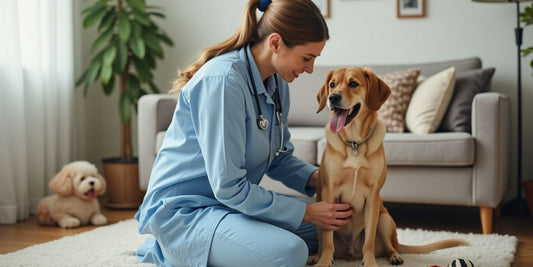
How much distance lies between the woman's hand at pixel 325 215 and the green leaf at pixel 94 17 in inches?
96.0

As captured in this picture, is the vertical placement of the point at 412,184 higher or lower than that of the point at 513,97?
lower

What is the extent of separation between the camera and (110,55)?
3.79m

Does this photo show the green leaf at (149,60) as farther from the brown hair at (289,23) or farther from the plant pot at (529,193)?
the plant pot at (529,193)

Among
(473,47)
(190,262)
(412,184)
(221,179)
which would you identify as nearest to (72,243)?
(190,262)

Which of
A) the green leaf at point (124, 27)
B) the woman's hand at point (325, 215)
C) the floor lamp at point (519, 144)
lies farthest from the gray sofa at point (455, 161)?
the green leaf at point (124, 27)

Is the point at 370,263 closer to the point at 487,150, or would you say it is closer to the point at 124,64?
the point at 487,150

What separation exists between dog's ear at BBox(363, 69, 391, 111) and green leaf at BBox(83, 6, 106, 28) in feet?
7.60

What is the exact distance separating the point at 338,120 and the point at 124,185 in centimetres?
205

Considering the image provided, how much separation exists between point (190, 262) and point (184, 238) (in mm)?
83

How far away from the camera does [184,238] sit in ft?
6.18

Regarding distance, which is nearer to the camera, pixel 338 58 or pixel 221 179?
pixel 221 179

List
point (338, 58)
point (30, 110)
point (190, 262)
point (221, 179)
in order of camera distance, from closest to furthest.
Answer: point (221, 179) < point (190, 262) < point (30, 110) < point (338, 58)

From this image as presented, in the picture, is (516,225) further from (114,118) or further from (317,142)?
(114,118)

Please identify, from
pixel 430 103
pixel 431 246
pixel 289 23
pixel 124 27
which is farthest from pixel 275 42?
pixel 124 27
